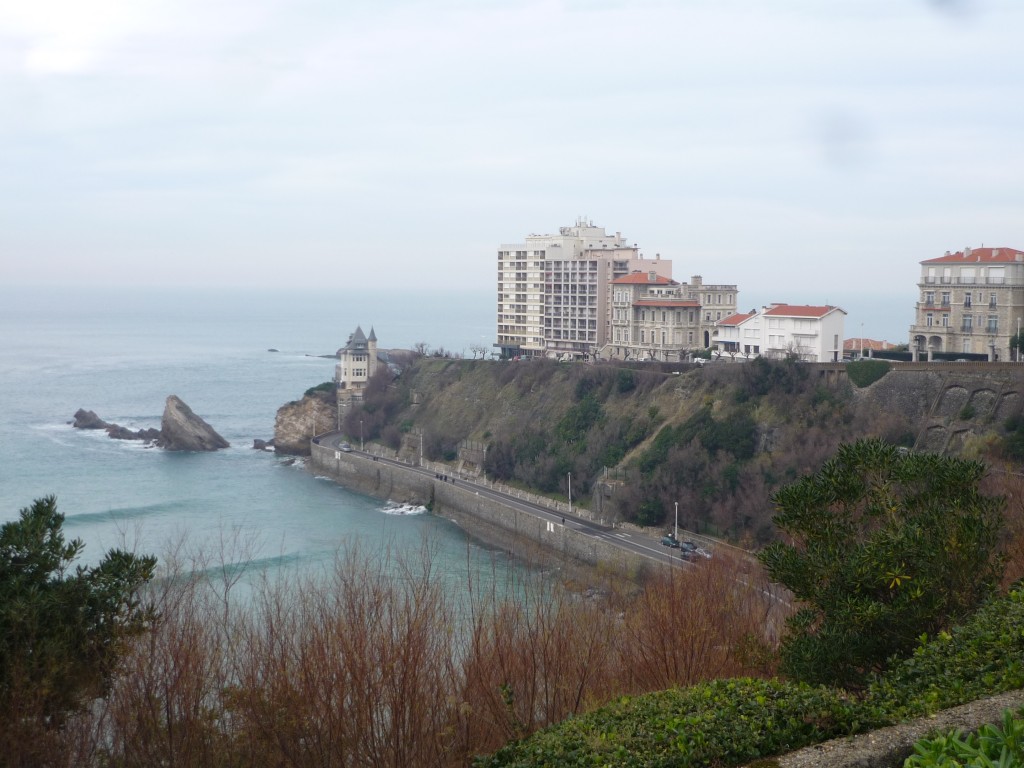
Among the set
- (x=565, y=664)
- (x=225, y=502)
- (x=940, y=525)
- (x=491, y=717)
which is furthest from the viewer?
(x=225, y=502)

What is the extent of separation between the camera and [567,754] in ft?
18.4

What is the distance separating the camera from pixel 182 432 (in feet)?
141

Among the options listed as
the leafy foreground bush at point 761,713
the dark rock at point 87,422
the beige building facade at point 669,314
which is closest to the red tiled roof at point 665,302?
the beige building facade at point 669,314

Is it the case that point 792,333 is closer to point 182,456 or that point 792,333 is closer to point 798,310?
point 798,310

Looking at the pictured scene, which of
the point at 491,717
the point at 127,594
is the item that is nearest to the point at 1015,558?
the point at 491,717

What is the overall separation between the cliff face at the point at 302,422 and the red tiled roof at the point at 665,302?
14.7 metres

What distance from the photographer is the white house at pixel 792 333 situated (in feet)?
107

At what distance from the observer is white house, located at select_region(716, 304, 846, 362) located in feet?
107

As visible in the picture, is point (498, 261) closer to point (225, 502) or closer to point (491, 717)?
point (225, 502)

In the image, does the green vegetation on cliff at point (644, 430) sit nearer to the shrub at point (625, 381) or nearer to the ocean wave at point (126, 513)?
the shrub at point (625, 381)

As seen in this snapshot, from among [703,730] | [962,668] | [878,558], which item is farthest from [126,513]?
[962,668]

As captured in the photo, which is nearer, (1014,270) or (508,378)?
(1014,270)

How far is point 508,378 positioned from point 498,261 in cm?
1142

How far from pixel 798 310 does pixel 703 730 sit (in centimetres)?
2969
